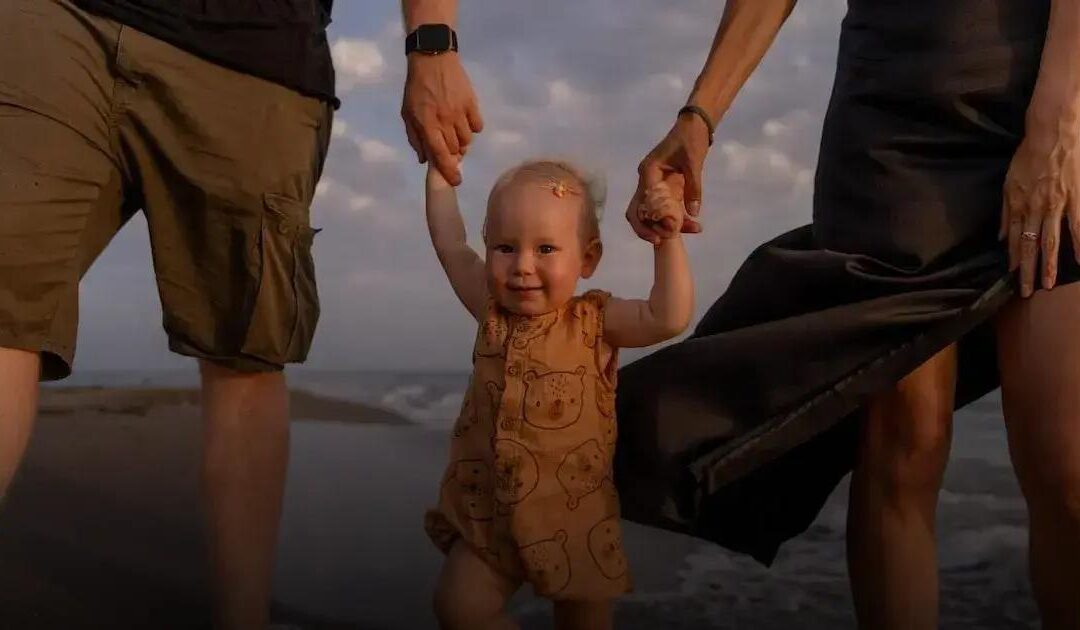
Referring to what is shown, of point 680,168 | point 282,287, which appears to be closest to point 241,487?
point 282,287

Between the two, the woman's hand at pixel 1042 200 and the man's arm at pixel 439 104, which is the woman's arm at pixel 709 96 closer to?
the man's arm at pixel 439 104

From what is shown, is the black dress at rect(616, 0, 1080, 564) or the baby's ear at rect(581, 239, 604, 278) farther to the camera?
the baby's ear at rect(581, 239, 604, 278)

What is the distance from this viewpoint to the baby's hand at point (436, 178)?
184 centimetres

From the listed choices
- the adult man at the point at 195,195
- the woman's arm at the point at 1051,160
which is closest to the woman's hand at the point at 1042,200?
the woman's arm at the point at 1051,160

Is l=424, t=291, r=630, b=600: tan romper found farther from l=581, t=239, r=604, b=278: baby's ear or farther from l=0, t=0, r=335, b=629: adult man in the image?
l=0, t=0, r=335, b=629: adult man

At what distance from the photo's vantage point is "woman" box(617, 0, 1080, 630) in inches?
60.3

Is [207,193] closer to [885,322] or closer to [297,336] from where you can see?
[297,336]

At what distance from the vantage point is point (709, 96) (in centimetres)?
192

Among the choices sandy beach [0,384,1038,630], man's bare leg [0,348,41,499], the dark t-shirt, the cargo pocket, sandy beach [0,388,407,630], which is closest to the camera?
man's bare leg [0,348,41,499]

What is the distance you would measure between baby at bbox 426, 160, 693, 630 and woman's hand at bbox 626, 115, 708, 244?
0.14 feet

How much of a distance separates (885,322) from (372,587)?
1901 mm

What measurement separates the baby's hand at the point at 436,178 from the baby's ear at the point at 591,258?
299mm

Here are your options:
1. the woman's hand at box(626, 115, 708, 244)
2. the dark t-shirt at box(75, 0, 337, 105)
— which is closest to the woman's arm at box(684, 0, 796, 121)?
the woman's hand at box(626, 115, 708, 244)

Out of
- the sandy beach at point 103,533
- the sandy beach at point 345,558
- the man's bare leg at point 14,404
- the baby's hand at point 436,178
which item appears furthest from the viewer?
the sandy beach at point 345,558
